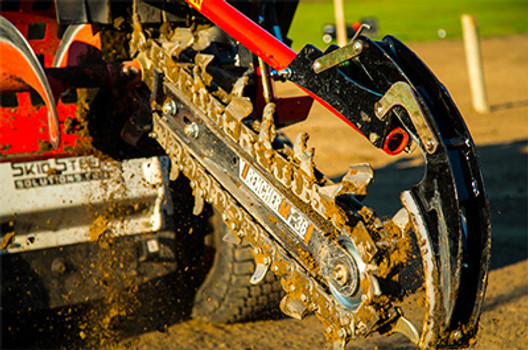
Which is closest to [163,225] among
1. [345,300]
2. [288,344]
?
[288,344]

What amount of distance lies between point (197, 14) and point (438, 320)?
2.06 meters

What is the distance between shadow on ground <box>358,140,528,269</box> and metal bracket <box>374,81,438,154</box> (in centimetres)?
280

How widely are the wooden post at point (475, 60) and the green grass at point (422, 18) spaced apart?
748 centimetres

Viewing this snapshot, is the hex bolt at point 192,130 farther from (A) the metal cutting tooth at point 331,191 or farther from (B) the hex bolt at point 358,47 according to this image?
(B) the hex bolt at point 358,47

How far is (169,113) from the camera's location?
3.27m

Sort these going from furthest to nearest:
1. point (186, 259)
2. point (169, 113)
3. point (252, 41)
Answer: point (186, 259)
point (169, 113)
point (252, 41)

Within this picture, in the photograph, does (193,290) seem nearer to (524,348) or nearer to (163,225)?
(163,225)

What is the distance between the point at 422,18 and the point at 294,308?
2385cm

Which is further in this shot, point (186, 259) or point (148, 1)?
point (186, 259)

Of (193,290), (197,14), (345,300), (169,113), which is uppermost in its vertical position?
(197,14)

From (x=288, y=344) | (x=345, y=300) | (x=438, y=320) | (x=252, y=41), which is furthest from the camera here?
(x=288, y=344)

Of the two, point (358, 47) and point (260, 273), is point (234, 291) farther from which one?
point (358, 47)

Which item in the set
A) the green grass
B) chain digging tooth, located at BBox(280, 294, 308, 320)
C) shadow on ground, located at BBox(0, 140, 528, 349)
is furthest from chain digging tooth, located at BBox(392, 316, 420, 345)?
the green grass

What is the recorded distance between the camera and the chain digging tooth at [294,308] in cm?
266
